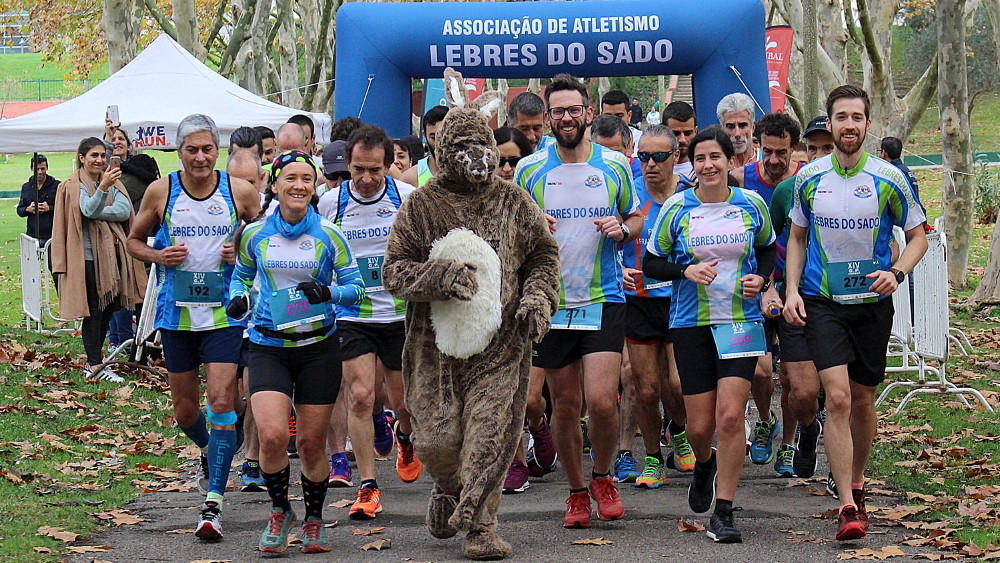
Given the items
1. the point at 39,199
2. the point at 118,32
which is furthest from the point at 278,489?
the point at 118,32

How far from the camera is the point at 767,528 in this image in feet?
23.7

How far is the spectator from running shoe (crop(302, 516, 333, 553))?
22.0 ft

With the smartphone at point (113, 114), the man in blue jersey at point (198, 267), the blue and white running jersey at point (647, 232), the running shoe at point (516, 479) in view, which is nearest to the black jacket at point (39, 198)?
the smartphone at point (113, 114)

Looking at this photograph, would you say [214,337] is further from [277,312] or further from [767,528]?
[767,528]

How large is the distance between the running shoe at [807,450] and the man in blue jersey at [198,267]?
3.44 meters

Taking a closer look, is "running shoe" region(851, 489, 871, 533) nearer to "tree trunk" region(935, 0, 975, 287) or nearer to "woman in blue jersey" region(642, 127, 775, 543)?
"woman in blue jersey" region(642, 127, 775, 543)

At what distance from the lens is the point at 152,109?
17.3 m

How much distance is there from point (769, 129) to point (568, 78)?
1.61 m

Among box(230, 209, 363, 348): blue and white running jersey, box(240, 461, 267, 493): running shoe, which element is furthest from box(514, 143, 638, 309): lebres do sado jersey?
box(240, 461, 267, 493): running shoe

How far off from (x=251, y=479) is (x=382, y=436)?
46.8 inches

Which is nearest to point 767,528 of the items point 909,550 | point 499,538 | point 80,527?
point 909,550

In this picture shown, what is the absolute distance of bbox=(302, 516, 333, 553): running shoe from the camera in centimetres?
690

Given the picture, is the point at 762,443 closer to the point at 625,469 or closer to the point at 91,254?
the point at 625,469

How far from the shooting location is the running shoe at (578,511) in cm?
730
